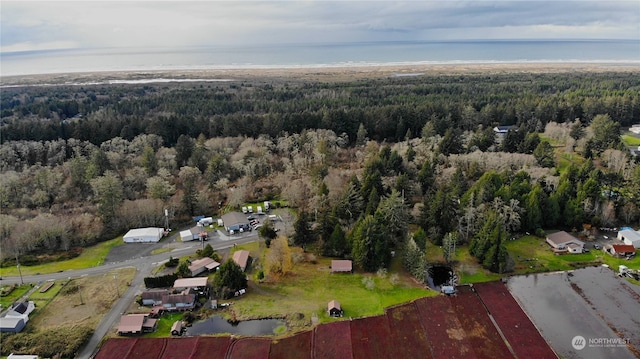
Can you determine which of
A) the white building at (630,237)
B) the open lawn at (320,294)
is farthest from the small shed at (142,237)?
the white building at (630,237)

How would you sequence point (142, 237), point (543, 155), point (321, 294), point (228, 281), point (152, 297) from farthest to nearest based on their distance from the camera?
point (543, 155), point (142, 237), point (321, 294), point (228, 281), point (152, 297)

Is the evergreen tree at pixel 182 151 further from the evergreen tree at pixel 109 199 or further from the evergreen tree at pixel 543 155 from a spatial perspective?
the evergreen tree at pixel 543 155

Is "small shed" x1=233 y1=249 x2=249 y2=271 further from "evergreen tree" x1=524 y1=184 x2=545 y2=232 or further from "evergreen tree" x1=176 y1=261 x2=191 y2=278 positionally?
"evergreen tree" x1=524 y1=184 x2=545 y2=232

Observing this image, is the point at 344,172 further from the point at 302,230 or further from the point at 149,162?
the point at 149,162

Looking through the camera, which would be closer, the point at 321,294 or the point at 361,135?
the point at 321,294

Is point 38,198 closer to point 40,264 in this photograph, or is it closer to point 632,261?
point 40,264

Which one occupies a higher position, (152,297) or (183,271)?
(183,271)

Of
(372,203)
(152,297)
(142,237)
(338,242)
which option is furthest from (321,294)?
(142,237)
